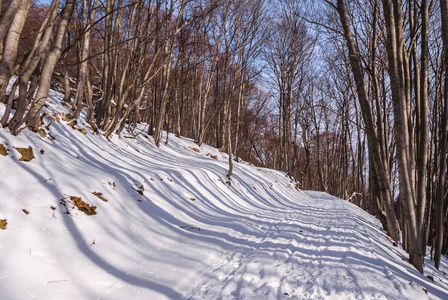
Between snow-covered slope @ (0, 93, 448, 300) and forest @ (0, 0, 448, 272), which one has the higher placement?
forest @ (0, 0, 448, 272)

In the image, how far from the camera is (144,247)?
3600 mm

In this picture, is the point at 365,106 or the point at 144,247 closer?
the point at 144,247

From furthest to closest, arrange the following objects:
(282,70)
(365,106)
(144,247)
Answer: (282,70) < (365,106) < (144,247)

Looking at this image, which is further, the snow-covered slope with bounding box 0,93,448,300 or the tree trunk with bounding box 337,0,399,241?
the tree trunk with bounding box 337,0,399,241

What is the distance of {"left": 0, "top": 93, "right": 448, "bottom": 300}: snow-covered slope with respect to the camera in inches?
99.6

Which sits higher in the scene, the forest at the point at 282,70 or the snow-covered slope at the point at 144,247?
the forest at the point at 282,70

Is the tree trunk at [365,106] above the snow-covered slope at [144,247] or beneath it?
above

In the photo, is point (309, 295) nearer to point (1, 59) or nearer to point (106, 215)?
point (106, 215)

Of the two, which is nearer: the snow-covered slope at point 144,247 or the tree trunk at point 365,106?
the snow-covered slope at point 144,247

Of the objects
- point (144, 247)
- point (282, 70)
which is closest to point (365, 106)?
point (144, 247)

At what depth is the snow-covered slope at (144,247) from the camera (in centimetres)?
253

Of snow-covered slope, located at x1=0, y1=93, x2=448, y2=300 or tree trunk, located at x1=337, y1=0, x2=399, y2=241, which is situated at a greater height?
tree trunk, located at x1=337, y1=0, x2=399, y2=241

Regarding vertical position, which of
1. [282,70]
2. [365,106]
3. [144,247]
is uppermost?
[282,70]

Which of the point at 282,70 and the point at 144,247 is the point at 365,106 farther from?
the point at 282,70
